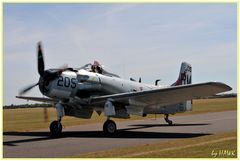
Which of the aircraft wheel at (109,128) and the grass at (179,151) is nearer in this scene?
the grass at (179,151)

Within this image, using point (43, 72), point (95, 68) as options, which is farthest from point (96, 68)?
point (43, 72)

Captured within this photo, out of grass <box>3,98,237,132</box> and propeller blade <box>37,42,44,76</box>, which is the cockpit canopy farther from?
grass <box>3,98,237,132</box>

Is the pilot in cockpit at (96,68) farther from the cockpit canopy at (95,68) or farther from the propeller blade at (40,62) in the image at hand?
the propeller blade at (40,62)

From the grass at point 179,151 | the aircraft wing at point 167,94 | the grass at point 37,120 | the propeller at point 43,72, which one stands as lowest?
the grass at point 179,151

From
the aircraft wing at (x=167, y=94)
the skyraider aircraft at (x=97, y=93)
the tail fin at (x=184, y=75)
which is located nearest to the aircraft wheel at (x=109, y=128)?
the skyraider aircraft at (x=97, y=93)

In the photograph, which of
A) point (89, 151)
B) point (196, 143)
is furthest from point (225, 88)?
point (89, 151)

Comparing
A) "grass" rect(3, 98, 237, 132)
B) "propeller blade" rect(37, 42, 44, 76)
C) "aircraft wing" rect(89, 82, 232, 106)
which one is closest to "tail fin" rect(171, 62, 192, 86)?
"aircraft wing" rect(89, 82, 232, 106)

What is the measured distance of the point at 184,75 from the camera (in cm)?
2289

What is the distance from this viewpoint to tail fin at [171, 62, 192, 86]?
22812mm

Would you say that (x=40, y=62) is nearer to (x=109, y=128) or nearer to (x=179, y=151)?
(x=109, y=128)

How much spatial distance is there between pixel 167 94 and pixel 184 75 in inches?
293

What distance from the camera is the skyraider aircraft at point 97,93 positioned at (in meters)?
15.5

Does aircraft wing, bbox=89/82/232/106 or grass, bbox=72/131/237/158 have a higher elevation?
aircraft wing, bbox=89/82/232/106

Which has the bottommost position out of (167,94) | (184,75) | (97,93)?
(167,94)
